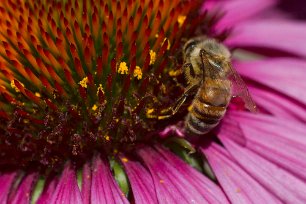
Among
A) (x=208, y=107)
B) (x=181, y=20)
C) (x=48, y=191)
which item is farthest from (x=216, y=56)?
(x=48, y=191)

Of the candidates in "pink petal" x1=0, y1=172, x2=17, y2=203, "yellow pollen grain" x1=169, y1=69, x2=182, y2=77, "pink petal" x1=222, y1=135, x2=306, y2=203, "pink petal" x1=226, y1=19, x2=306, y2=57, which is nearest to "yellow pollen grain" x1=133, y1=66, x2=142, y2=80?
"yellow pollen grain" x1=169, y1=69, x2=182, y2=77

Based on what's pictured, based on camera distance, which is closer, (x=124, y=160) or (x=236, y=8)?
(x=124, y=160)

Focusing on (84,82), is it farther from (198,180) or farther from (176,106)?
(198,180)

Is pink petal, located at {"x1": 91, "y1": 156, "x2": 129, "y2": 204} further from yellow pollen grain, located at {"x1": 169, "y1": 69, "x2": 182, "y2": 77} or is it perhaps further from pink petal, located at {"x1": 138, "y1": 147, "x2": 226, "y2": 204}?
yellow pollen grain, located at {"x1": 169, "y1": 69, "x2": 182, "y2": 77}

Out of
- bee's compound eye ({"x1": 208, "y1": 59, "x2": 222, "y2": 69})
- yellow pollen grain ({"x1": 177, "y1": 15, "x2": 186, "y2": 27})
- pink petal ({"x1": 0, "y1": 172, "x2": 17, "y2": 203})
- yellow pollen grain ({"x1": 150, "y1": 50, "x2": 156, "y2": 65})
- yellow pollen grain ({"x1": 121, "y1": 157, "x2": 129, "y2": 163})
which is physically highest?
yellow pollen grain ({"x1": 177, "y1": 15, "x2": 186, "y2": 27})

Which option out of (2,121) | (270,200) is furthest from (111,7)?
(270,200)

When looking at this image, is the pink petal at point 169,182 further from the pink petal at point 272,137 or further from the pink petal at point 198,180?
the pink petal at point 272,137

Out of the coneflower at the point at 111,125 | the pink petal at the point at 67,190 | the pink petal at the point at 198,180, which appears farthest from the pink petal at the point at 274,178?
the pink petal at the point at 67,190
